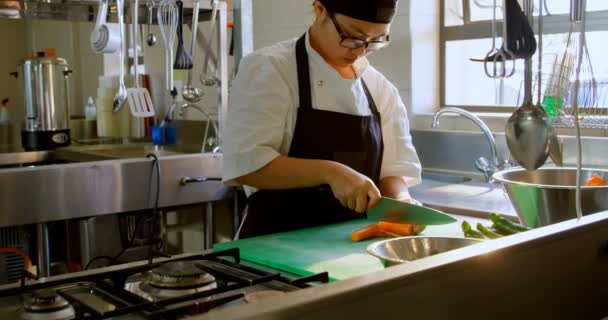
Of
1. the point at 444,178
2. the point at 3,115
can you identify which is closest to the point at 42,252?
the point at 444,178

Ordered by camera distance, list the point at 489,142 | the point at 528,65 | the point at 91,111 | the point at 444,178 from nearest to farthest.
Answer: the point at 528,65
the point at 489,142
the point at 444,178
the point at 91,111

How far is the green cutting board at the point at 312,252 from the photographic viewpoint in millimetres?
1138

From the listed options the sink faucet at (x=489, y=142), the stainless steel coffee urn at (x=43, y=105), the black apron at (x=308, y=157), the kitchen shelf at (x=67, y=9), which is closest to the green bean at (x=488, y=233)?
the black apron at (x=308, y=157)

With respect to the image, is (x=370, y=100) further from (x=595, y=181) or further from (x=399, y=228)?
(x=595, y=181)

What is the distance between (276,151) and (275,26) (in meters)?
1.73

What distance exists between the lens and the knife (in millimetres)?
1238

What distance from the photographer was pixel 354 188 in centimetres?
130

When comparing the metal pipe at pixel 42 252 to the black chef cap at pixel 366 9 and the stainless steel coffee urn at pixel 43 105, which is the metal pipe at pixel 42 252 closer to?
the black chef cap at pixel 366 9

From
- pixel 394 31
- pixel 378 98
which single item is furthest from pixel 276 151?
pixel 394 31

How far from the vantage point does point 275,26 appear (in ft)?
10.1

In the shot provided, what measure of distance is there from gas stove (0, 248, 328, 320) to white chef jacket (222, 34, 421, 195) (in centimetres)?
40

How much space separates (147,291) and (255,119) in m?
0.58

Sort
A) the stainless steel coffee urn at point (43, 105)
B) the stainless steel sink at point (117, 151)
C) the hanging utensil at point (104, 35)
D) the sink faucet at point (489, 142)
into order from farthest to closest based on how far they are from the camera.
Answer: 1. the stainless steel coffee urn at point (43, 105)
2. the stainless steel sink at point (117, 151)
3. the sink faucet at point (489, 142)
4. the hanging utensil at point (104, 35)

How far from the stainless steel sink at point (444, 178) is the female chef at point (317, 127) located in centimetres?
80
